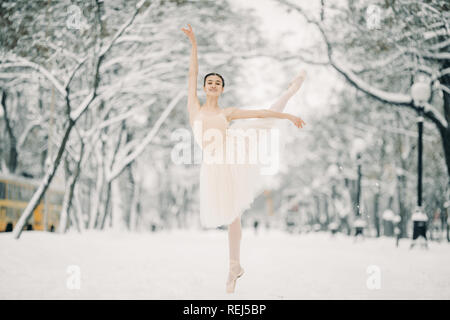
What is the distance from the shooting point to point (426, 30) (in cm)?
1162

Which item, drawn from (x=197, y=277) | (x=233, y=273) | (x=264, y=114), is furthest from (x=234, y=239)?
(x=197, y=277)

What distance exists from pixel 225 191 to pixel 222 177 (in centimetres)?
15

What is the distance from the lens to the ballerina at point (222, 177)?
5512 mm

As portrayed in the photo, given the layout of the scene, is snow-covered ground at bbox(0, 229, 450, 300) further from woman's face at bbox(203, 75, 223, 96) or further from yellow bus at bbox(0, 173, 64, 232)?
yellow bus at bbox(0, 173, 64, 232)

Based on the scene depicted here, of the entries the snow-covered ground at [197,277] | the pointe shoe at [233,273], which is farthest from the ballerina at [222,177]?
the snow-covered ground at [197,277]

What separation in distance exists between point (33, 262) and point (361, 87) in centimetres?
806

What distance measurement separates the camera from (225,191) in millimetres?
5672

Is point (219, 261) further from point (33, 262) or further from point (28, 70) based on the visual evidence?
point (28, 70)

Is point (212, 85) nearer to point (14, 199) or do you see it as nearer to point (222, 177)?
point (222, 177)

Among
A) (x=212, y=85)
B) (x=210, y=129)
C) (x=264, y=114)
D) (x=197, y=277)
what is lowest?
(x=197, y=277)

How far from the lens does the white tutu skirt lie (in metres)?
5.64
